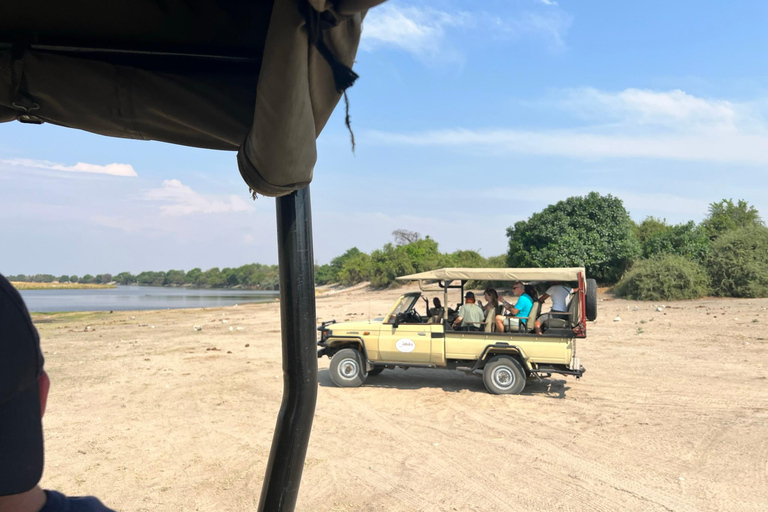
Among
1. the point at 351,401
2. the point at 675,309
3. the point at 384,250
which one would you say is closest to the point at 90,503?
the point at 351,401

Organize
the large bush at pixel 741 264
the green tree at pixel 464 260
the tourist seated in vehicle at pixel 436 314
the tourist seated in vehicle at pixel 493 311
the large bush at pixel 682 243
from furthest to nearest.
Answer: the green tree at pixel 464 260 < the large bush at pixel 682 243 < the large bush at pixel 741 264 < the tourist seated in vehicle at pixel 436 314 < the tourist seated in vehicle at pixel 493 311

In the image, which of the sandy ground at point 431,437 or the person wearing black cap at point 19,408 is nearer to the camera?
the person wearing black cap at point 19,408

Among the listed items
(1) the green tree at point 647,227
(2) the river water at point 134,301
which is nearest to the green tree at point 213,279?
(2) the river water at point 134,301

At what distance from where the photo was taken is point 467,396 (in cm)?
980

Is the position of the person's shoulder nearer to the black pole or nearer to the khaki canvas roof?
the black pole

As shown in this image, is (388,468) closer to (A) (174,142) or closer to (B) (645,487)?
(B) (645,487)

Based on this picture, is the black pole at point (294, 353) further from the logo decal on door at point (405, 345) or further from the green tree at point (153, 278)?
the green tree at point (153, 278)

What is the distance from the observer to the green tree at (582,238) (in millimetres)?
32750

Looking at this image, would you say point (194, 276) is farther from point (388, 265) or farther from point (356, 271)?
point (388, 265)

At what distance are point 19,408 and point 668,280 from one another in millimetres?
29747

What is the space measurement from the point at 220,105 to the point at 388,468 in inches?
209

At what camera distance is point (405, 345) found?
400 inches

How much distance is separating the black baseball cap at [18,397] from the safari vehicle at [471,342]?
894 cm

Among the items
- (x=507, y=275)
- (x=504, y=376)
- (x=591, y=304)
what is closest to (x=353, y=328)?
(x=504, y=376)
